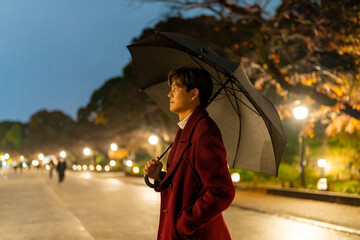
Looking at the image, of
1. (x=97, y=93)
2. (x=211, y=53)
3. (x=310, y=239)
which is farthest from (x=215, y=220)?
(x=97, y=93)

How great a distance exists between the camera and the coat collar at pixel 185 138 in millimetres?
3217

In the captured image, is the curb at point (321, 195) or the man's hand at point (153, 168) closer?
the man's hand at point (153, 168)

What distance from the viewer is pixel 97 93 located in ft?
206

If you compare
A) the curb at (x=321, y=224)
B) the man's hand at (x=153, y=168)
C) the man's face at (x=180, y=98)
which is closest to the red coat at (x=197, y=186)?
the man's face at (x=180, y=98)

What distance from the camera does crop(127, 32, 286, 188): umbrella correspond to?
4.00 metres

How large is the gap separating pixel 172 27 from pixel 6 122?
505 ft

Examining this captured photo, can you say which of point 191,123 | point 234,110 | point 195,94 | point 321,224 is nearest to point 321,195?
point 321,224

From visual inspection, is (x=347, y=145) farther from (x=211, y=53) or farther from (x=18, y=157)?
(x=18, y=157)

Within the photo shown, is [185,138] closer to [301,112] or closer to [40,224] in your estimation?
[40,224]

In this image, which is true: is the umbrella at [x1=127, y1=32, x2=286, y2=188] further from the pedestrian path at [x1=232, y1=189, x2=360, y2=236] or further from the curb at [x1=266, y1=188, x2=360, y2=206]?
the curb at [x1=266, y1=188, x2=360, y2=206]

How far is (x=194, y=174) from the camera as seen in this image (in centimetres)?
310

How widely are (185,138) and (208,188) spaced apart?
44 cm

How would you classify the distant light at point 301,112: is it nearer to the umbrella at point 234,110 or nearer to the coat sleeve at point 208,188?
the umbrella at point 234,110

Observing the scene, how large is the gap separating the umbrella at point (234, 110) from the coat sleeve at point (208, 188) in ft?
2.89
